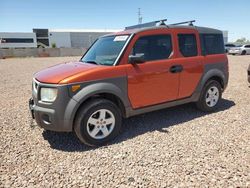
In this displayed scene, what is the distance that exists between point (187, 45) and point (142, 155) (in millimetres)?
2657

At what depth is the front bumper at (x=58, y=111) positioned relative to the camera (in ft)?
11.6

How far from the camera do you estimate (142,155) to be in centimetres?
350

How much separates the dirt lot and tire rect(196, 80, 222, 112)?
0.24 meters

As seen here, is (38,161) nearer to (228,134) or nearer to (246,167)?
(246,167)

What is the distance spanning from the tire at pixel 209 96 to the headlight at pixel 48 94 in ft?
10.8

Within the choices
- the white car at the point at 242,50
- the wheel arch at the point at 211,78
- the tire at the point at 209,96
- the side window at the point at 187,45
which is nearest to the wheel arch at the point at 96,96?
the side window at the point at 187,45

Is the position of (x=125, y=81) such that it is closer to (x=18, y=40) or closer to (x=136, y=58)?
(x=136, y=58)

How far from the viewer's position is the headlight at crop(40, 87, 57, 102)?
3574mm

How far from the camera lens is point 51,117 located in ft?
11.8

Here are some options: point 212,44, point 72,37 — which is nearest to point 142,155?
point 212,44

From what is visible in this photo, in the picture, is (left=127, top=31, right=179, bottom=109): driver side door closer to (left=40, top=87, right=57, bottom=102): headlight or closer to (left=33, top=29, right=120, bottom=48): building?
(left=40, top=87, right=57, bottom=102): headlight

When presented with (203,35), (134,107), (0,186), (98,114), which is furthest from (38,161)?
(203,35)

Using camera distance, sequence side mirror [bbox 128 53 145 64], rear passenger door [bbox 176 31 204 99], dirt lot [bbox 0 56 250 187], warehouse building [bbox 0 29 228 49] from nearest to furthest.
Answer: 1. dirt lot [bbox 0 56 250 187]
2. side mirror [bbox 128 53 145 64]
3. rear passenger door [bbox 176 31 204 99]
4. warehouse building [bbox 0 29 228 49]

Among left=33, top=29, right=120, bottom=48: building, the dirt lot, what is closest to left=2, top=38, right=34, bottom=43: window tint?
left=33, top=29, right=120, bottom=48: building
